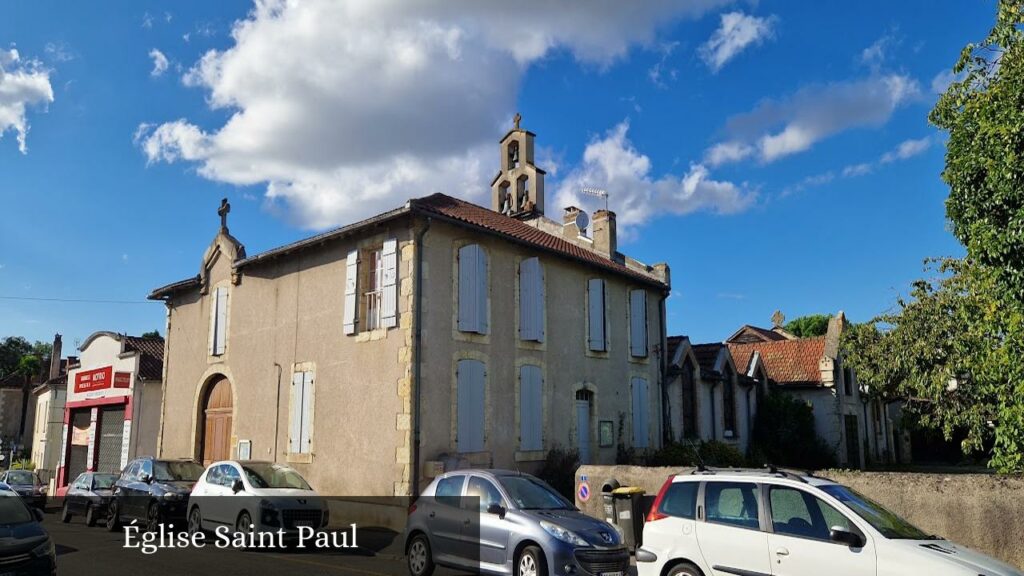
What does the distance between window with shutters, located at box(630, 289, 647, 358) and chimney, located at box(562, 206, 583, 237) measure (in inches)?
123

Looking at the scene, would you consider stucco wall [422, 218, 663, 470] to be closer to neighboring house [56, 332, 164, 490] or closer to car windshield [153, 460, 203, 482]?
car windshield [153, 460, 203, 482]

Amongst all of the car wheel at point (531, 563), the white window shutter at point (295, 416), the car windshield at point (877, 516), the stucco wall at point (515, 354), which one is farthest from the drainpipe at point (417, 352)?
the car windshield at point (877, 516)

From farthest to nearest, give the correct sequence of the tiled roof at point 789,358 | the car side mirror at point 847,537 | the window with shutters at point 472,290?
the tiled roof at point 789,358, the window with shutters at point 472,290, the car side mirror at point 847,537

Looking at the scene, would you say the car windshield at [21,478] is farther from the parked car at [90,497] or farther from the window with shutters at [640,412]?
the window with shutters at [640,412]

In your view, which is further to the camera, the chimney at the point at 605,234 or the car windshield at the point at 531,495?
the chimney at the point at 605,234

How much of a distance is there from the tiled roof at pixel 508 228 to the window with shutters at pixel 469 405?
129 inches

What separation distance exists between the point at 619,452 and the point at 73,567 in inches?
521

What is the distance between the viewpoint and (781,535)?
278 inches

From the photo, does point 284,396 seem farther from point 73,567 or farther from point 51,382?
point 51,382

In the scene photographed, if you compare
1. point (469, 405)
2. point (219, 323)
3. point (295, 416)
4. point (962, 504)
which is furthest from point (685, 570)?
point (219, 323)

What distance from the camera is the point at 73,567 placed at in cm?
1041

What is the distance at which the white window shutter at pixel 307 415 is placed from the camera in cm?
1695

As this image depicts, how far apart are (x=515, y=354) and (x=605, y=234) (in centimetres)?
696

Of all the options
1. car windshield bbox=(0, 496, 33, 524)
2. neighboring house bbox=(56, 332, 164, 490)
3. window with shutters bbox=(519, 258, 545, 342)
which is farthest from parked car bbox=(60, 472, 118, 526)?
window with shutters bbox=(519, 258, 545, 342)
